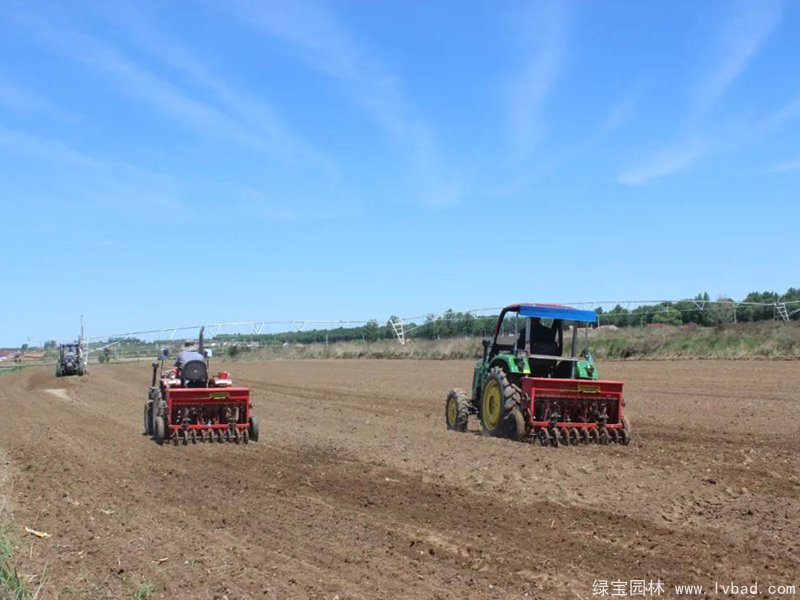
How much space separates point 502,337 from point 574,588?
830 cm

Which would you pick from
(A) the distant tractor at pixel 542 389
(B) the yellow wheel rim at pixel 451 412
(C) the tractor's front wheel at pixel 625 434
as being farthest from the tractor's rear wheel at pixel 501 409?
(C) the tractor's front wheel at pixel 625 434

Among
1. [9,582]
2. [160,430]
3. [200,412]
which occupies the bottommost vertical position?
[9,582]

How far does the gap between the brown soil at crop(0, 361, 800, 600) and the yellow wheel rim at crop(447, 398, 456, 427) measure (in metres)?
0.40

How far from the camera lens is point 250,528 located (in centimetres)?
688

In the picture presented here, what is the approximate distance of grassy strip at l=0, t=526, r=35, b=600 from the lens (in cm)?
469

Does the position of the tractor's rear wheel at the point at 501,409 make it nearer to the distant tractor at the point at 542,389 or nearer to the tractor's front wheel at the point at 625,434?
the distant tractor at the point at 542,389

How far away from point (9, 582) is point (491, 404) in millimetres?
8642

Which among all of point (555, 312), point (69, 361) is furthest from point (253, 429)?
point (69, 361)

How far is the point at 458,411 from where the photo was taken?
13.4m

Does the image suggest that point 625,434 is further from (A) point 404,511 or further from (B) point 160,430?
(B) point 160,430

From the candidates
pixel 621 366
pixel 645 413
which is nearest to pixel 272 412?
pixel 645 413

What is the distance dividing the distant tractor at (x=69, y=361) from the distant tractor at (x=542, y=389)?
36267 mm

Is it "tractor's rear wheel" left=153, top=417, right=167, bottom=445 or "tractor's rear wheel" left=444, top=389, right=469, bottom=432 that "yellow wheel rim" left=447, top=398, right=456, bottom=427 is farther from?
"tractor's rear wheel" left=153, top=417, right=167, bottom=445

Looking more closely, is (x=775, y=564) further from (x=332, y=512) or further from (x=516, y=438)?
(x=516, y=438)
